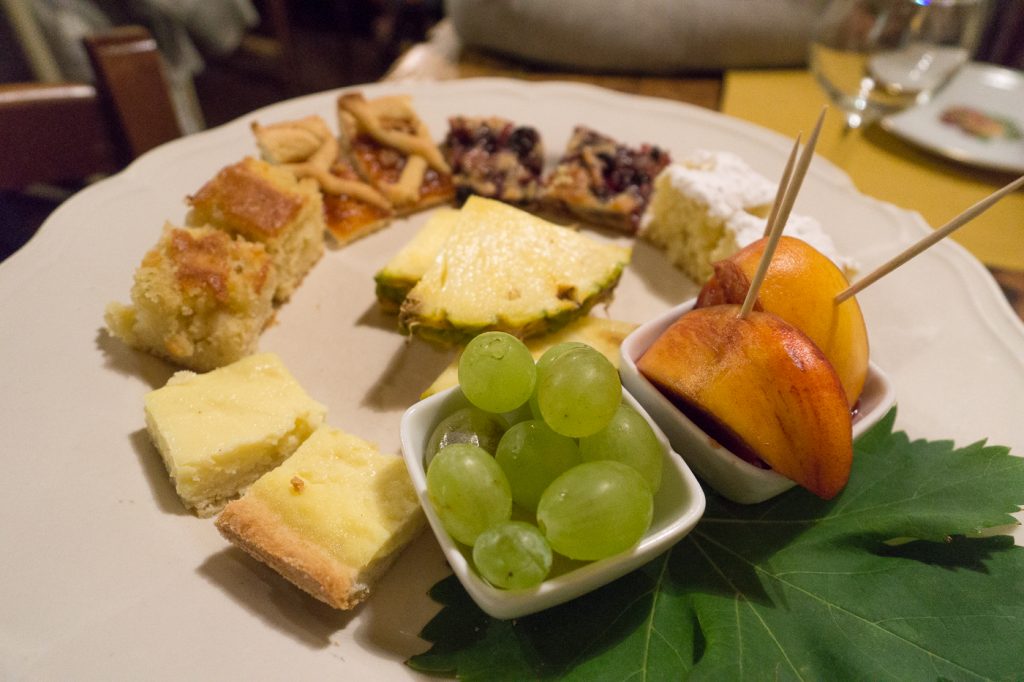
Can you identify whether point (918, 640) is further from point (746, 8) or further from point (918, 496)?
point (746, 8)

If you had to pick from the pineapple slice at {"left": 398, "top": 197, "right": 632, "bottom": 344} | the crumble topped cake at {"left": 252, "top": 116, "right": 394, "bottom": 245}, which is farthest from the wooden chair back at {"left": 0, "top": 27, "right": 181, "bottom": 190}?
the pineapple slice at {"left": 398, "top": 197, "right": 632, "bottom": 344}

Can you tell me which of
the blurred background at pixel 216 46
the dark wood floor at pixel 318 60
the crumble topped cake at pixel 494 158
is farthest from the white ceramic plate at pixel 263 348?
the dark wood floor at pixel 318 60

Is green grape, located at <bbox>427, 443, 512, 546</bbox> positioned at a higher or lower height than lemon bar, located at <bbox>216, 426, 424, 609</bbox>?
higher

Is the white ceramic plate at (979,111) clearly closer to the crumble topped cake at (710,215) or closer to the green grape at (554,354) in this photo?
the crumble topped cake at (710,215)

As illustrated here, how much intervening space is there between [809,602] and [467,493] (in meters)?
0.61

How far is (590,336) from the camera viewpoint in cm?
147

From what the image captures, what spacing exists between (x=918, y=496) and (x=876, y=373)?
23cm

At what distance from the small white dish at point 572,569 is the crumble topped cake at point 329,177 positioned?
33.8 inches

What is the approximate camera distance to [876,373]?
48.6 inches

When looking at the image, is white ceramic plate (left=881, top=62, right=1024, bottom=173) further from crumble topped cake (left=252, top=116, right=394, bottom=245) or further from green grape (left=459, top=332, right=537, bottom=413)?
green grape (left=459, top=332, right=537, bottom=413)

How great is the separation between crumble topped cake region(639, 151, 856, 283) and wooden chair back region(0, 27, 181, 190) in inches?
57.9

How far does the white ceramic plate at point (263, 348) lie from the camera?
0.99 metres

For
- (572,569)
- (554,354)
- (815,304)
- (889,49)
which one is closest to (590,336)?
(554,354)

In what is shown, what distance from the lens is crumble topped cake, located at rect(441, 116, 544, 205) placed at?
6.16ft
